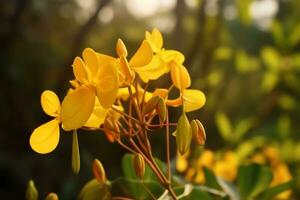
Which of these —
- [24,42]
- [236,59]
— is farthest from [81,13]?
[236,59]

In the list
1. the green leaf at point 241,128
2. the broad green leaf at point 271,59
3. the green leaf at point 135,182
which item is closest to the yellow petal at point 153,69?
the green leaf at point 135,182

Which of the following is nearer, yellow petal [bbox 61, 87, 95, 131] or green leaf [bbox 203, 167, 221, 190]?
yellow petal [bbox 61, 87, 95, 131]

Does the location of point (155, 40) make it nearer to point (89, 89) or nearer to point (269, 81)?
point (89, 89)

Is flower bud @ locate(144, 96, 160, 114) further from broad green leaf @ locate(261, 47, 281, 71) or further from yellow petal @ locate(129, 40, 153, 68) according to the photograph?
broad green leaf @ locate(261, 47, 281, 71)

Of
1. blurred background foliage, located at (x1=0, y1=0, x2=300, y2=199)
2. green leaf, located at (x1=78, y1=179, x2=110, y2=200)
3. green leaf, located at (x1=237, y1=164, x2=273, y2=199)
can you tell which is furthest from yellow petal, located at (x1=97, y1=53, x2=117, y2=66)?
blurred background foliage, located at (x1=0, y1=0, x2=300, y2=199)

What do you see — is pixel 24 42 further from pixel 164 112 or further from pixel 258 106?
pixel 164 112

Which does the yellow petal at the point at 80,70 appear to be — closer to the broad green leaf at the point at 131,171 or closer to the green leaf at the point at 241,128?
the broad green leaf at the point at 131,171
